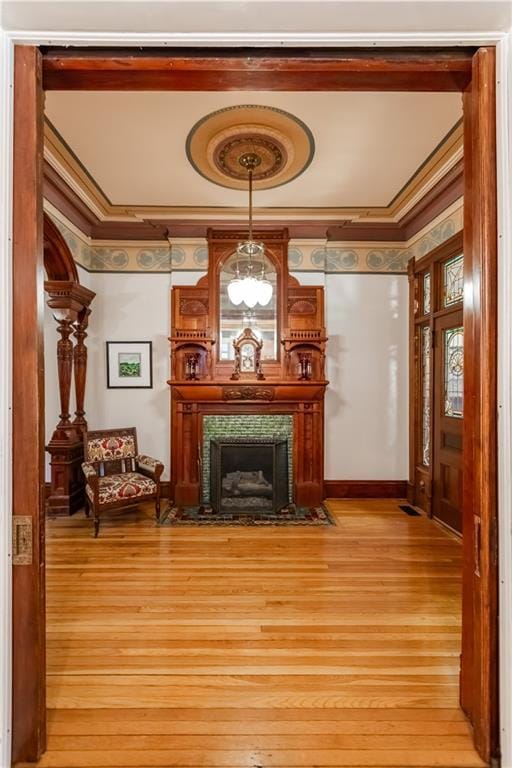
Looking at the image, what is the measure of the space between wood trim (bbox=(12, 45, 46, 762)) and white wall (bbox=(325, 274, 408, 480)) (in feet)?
12.4

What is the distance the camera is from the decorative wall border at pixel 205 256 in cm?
461

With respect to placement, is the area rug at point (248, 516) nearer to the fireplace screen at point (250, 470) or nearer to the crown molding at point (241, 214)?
the fireplace screen at point (250, 470)

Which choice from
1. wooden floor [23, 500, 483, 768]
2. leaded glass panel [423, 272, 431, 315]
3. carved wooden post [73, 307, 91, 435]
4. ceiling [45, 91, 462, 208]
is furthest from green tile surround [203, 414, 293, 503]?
ceiling [45, 91, 462, 208]

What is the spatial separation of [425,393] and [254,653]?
339 centimetres

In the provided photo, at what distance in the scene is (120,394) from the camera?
15.4 feet

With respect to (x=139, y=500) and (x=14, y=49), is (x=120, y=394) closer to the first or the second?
(x=139, y=500)

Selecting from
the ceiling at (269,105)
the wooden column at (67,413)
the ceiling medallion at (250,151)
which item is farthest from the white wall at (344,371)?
the ceiling medallion at (250,151)

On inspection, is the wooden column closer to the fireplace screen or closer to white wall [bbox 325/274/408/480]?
the fireplace screen

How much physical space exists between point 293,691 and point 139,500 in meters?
2.55

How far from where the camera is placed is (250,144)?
10.2ft

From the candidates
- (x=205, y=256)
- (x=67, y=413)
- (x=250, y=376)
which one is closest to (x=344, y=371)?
(x=250, y=376)

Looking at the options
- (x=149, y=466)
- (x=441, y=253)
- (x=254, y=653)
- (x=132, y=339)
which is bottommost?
(x=254, y=653)

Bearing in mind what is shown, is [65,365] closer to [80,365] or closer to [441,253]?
[80,365]

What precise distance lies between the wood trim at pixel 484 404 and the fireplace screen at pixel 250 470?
304cm
